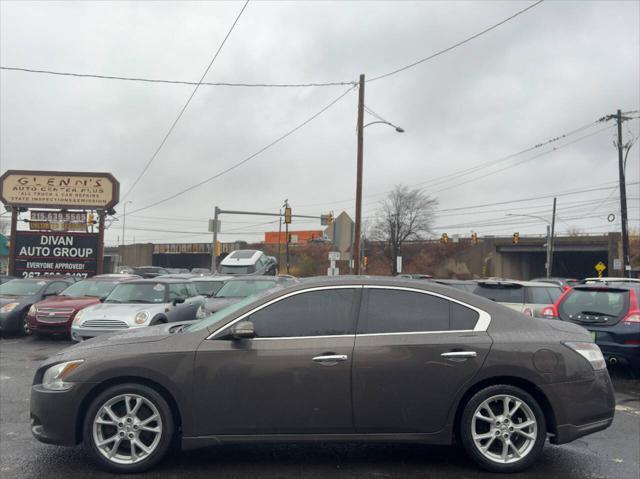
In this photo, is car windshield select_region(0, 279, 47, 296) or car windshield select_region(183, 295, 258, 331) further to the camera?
car windshield select_region(0, 279, 47, 296)

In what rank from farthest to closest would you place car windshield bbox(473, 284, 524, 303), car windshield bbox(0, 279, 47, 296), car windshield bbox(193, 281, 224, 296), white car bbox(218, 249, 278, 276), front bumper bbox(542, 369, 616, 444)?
1. white car bbox(218, 249, 278, 276)
2. car windshield bbox(193, 281, 224, 296)
3. car windshield bbox(0, 279, 47, 296)
4. car windshield bbox(473, 284, 524, 303)
5. front bumper bbox(542, 369, 616, 444)

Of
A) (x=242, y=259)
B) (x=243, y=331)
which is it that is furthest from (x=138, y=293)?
(x=242, y=259)

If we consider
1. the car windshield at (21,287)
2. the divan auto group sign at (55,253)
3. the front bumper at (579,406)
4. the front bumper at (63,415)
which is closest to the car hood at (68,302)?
the car windshield at (21,287)

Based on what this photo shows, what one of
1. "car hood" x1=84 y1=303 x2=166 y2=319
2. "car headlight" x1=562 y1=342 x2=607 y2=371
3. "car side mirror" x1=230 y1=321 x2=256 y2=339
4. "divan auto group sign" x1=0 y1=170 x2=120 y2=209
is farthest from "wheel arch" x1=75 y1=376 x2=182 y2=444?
"divan auto group sign" x1=0 y1=170 x2=120 y2=209

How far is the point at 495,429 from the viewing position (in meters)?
4.45

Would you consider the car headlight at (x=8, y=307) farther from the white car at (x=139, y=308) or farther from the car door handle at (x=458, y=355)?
the car door handle at (x=458, y=355)

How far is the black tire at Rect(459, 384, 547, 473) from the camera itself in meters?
4.43

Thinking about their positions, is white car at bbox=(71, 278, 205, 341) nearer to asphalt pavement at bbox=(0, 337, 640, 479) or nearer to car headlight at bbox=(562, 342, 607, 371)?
asphalt pavement at bbox=(0, 337, 640, 479)

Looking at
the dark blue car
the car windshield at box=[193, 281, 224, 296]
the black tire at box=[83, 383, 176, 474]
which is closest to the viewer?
the black tire at box=[83, 383, 176, 474]

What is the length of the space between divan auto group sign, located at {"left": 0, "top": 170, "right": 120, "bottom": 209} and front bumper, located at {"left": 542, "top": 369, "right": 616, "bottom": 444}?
23.4 m

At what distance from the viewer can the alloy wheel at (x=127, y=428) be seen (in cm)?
436

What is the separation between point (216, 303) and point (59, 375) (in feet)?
27.7

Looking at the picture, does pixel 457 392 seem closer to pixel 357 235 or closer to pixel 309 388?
pixel 309 388

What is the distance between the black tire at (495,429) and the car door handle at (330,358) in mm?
1040
